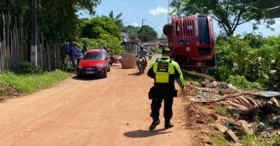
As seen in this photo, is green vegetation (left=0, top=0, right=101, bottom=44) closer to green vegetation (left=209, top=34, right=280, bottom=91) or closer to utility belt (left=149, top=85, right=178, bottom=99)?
green vegetation (left=209, top=34, right=280, bottom=91)

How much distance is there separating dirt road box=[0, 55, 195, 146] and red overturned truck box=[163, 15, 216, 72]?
15.8 feet

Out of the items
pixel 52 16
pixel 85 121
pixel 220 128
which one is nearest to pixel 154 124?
pixel 220 128

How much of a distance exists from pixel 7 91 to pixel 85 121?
5.23 meters

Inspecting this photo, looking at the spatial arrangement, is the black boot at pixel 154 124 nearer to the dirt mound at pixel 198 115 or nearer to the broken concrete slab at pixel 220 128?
the dirt mound at pixel 198 115

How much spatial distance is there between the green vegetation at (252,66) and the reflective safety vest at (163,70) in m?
5.96

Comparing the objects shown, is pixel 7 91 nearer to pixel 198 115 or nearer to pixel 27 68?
pixel 27 68

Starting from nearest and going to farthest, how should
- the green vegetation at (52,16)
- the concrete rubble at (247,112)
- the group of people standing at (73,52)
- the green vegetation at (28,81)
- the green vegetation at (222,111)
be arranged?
the concrete rubble at (247,112) → the green vegetation at (222,111) → the green vegetation at (28,81) → the green vegetation at (52,16) → the group of people standing at (73,52)

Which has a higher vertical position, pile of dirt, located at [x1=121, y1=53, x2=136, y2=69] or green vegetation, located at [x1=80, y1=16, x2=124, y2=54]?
green vegetation, located at [x1=80, y1=16, x2=124, y2=54]

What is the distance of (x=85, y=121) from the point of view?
8750 millimetres

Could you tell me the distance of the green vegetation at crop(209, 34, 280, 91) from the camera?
13.2m

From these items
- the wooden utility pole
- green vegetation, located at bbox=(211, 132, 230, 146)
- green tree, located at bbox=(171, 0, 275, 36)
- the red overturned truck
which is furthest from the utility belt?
green tree, located at bbox=(171, 0, 275, 36)

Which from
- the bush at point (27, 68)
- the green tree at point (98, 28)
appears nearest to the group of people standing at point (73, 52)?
the bush at point (27, 68)

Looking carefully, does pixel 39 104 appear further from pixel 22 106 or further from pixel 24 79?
pixel 24 79

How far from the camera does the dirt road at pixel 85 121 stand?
707 cm
